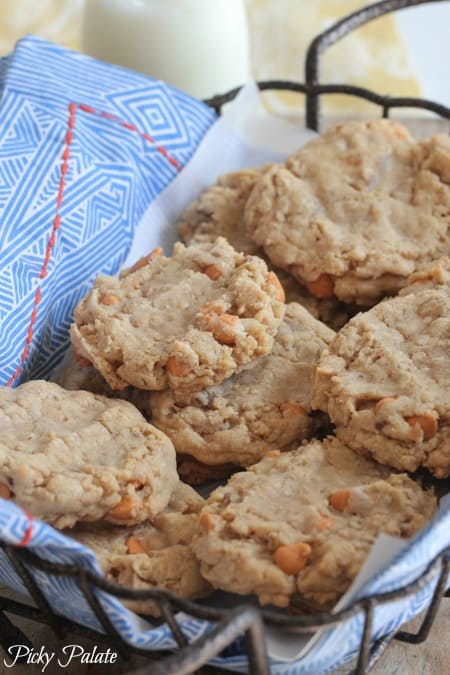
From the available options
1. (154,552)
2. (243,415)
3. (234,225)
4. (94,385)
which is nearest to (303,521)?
(154,552)

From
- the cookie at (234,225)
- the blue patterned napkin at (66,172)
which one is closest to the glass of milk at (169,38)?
the blue patterned napkin at (66,172)

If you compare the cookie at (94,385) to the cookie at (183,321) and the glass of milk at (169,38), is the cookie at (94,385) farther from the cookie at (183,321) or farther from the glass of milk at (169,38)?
the glass of milk at (169,38)

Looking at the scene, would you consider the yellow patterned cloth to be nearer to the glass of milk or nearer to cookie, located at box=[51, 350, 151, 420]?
the glass of milk

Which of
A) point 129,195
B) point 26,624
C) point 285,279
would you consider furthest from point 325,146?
point 26,624

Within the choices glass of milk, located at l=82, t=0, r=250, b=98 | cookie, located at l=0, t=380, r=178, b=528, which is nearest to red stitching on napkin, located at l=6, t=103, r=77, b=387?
cookie, located at l=0, t=380, r=178, b=528

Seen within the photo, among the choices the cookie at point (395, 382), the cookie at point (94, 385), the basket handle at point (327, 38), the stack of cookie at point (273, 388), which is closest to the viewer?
the stack of cookie at point (273, 388)

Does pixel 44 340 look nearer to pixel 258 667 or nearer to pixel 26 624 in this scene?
pixel 26 624
